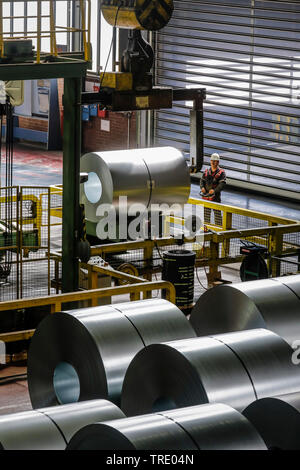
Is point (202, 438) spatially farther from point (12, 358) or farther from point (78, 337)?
point (12, 358)

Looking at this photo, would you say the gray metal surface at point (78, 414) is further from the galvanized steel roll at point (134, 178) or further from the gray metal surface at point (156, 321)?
the galvanized steel roll at point (134, 178)

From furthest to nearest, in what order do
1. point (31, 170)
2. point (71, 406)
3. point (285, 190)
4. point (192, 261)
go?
point (31, 170), point (285, 190), point (192, 261), point (71, 406)

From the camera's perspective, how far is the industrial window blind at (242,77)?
22.2 metres

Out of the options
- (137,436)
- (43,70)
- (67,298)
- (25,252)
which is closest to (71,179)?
(43,70)

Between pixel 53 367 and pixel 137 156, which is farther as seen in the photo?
pixel 137 156

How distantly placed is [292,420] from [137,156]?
1027 cm

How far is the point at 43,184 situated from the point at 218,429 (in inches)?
678

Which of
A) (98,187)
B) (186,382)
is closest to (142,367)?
(186,382)

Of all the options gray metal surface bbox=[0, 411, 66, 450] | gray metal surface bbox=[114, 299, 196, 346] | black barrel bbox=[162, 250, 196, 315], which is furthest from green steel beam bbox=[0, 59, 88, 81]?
gray metal surface bbox=[0, 411, 66, 450]

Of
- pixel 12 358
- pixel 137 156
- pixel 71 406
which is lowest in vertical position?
pixel 12 358

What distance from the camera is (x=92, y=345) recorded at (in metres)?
8.83

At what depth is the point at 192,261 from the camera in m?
13.2

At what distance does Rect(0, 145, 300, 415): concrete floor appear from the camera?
33.9 feet
